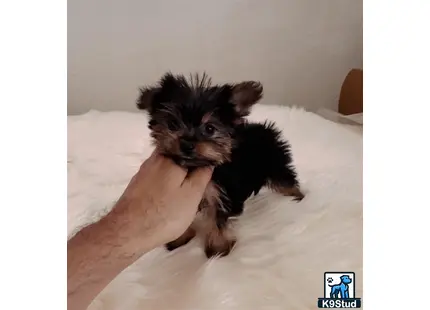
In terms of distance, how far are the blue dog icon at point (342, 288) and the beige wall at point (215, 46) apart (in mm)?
255

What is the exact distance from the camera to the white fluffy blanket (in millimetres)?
860

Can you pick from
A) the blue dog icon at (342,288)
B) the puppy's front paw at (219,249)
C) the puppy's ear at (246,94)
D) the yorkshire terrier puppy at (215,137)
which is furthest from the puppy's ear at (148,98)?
the blue dog icon at (342,288)

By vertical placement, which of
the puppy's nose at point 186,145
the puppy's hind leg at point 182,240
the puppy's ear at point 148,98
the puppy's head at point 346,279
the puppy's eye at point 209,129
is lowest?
the puppy's head at point 346,279

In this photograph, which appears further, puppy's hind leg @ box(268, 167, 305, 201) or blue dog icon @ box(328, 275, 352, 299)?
puppy's hind leg @ box(268, 167, 305, 201)

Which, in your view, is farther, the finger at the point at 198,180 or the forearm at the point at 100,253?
the finger at the point at 198,180

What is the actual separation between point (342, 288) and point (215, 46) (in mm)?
384

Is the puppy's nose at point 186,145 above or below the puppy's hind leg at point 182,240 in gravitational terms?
above

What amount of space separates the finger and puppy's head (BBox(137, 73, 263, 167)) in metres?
0.02

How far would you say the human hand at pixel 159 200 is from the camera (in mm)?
881

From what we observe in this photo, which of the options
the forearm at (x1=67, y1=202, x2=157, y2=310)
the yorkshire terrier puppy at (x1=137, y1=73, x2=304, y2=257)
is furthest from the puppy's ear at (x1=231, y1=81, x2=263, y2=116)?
the forearm at (x1=67, y1=202, x2=157, y2=310)

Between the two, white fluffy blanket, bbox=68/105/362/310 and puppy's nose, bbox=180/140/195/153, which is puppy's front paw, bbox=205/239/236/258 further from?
puppy's nose, bbox=180/140/195/153

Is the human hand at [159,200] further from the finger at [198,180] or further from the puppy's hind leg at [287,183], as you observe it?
the puppy's hind leg at [287,183]

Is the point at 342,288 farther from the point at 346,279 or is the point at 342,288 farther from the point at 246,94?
the point at 246,94
